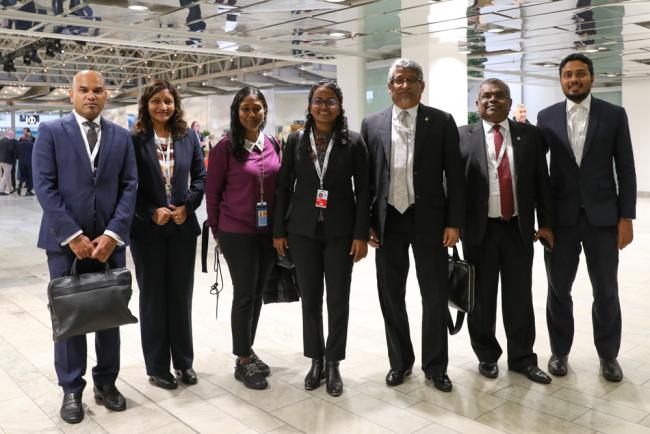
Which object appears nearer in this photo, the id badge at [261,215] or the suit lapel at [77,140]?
the suit lapel at [77,140]

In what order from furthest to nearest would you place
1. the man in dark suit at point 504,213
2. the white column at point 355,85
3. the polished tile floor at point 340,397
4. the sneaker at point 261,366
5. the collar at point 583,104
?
the white column at point 355,85, the sneaker at point 261,366, the collar at point 583,104, the man in dark suit at point 504,213, the polished tile floor at point 340,397

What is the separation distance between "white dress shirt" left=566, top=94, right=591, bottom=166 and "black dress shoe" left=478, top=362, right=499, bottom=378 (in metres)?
1.29

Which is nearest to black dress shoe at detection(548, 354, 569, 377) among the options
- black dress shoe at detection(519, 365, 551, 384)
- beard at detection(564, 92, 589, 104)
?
black dress shoe at detection(519, 365, 551, 384)

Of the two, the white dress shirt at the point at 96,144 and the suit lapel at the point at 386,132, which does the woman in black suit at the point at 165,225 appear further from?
the suit lapel at the point at 386,132

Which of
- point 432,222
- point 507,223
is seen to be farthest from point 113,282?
point 507,223

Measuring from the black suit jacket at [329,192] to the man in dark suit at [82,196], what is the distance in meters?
0.80

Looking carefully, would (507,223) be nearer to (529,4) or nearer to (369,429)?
(369,429)

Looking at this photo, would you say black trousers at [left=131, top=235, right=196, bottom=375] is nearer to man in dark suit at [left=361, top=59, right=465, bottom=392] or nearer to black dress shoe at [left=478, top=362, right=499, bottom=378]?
man in dark suit at [left=361, top=59, right=465, bottom=392]

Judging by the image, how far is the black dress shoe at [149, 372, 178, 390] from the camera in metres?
3.67

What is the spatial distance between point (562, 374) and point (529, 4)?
201 inches

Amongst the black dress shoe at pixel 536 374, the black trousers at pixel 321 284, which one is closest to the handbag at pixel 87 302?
the black trousers at pixel 321 284

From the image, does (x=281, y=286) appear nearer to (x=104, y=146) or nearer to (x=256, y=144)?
(x=256, y=144)

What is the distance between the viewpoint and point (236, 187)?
3566 millimetres

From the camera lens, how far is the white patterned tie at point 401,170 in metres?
3.47
